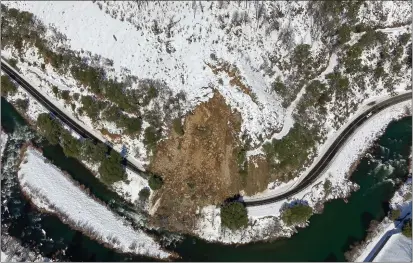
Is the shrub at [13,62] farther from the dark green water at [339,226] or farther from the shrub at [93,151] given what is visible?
the dark green water at [339,226]

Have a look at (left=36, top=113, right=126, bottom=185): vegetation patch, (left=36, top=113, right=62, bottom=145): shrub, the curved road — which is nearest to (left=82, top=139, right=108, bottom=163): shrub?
(left=36, top=113, right=126, bottom=185): vegetation patch

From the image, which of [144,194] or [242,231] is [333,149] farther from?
[144,194]

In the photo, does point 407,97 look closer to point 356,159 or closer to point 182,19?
point 356,159

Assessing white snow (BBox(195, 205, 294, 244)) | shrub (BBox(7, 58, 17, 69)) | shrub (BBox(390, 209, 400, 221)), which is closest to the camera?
shrub (BBox(390, 209, 400, 221))

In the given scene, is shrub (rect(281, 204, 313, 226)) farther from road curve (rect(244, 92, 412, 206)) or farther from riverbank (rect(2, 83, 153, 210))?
riverbank (rect(2, 83, 153, 210))

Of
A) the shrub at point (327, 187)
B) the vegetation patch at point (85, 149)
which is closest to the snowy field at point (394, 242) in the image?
the shrub at point (327, 187)

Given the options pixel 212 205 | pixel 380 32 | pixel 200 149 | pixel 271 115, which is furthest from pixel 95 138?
pixel 380 32
